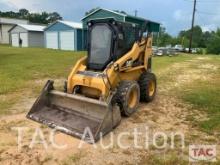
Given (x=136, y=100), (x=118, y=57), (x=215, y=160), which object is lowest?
(x=215, y=160)

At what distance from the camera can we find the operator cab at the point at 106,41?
5.42 m

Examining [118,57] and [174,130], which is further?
[118,57]

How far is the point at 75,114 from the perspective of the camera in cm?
496

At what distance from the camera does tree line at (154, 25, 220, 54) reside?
38.8 metres

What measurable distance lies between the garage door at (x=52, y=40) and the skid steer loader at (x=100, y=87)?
27.0 m

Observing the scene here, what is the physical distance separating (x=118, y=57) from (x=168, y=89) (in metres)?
3.24

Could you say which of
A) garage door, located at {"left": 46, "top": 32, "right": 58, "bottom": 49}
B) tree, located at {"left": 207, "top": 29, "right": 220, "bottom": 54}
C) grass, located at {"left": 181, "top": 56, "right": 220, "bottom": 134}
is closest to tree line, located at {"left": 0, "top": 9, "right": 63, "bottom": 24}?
garage door, located at {"left": 46, "top": 32, "right": 58, "bottom": 49}

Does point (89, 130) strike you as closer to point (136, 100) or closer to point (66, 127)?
point (66, 127)

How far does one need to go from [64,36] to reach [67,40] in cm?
74

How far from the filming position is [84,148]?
13.3 feet

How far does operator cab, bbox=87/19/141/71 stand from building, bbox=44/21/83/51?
23822mm

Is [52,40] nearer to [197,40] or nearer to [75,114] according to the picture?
[75,114]

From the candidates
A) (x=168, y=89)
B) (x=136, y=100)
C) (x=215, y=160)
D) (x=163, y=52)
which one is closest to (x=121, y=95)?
(x=136, y=100)

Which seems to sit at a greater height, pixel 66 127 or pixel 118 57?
pixel 118 57
